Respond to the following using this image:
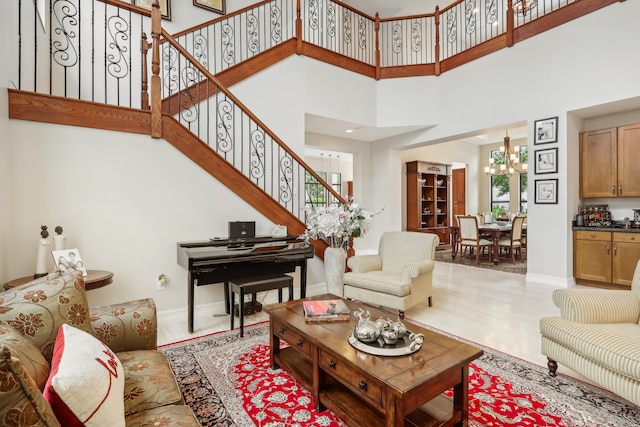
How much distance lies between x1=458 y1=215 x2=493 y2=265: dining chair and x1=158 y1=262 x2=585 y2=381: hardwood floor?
147 cm

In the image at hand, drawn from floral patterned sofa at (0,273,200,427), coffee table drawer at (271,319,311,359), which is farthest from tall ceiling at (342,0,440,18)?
floral patterned sofa at (0,273,200,427)

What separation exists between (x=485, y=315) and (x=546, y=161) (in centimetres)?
286

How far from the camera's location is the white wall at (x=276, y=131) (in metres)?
2.79

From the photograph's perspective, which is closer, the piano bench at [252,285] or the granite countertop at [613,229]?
the piano bench at [252,285]

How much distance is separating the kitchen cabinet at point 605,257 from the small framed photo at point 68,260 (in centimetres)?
619

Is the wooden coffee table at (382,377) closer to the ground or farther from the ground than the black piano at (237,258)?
closer to the ground

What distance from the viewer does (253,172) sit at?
4863mm

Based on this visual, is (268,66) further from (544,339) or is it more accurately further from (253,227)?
(544,339)

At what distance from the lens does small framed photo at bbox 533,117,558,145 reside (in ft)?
15.6

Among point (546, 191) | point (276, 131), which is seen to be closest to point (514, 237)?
point (546, 191)

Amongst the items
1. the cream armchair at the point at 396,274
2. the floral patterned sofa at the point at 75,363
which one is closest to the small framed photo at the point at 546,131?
the cream armchair at the point at 396,274

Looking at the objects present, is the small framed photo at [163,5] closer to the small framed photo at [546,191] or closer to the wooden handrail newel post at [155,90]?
the wooden handrail newel post at [155,90]

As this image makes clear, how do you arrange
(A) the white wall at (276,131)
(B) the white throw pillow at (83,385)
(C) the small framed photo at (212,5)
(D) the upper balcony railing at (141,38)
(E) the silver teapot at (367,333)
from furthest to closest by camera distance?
(C) the small framed photo at (212,5) < (D) the upper balcony railing at (141,38) < (A) the white wall at (276,131) < (E) the silver teapot at (367,333) < (B) the white throw pillow at (83,385)

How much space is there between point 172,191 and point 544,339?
3.50m
